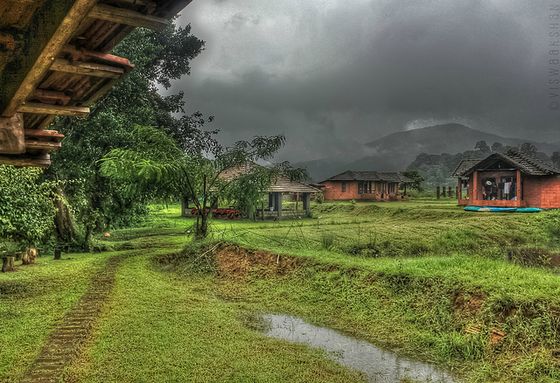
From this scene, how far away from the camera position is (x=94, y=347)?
6457mm

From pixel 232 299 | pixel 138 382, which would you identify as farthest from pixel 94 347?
pixel 232 299

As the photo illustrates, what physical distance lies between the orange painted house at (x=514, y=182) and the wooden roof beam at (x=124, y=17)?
2856 centimetres

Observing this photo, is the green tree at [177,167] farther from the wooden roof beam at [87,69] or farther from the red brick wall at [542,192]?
the red brick wall at [542,192]

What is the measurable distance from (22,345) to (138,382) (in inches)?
96.9

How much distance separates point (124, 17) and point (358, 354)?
560 centimetres

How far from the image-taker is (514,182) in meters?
28.3

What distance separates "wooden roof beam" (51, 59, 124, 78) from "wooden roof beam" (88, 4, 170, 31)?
0.67 metres

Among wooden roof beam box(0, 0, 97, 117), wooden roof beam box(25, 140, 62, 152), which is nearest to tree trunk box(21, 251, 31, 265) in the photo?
wooden roof beam box(25, 140, 62, 152)

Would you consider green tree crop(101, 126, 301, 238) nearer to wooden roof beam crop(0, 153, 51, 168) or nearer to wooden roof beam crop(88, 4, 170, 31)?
wooden roof beam crop(0, 153, 51, 168)

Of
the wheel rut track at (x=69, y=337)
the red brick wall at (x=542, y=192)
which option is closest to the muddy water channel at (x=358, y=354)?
the wheel rut track at (x=69, y=337)

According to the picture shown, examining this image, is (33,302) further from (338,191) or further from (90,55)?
(338,191)

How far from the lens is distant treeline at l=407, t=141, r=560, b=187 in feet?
251

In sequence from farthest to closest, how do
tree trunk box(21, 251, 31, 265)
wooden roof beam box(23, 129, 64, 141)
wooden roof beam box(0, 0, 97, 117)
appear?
tree trunk box(21, 251, 31, 265) < wooden roof beam box(23, 129, 64, 141) < wooden roof beam box(0, 0, 97, 117)

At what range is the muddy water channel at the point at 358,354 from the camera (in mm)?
5797
